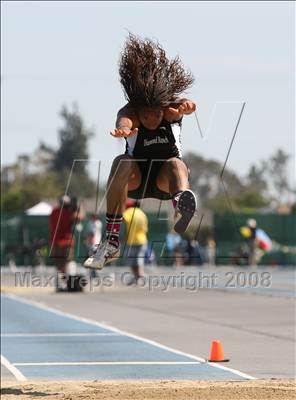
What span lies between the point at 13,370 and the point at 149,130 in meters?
4.47

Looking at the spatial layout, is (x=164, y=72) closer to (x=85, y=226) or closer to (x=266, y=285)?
(x=266, y=285)

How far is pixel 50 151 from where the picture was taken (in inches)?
4045

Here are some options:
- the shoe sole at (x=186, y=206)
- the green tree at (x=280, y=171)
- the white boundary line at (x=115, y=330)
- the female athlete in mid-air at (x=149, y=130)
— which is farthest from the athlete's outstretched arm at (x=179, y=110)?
the green tree at (x=280, y=171)

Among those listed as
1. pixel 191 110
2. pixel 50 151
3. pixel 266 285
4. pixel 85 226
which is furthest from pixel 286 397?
pixel 50 151

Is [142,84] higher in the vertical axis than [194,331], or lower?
higher

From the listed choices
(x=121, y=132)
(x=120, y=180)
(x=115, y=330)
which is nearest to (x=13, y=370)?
(x=120, y=180)

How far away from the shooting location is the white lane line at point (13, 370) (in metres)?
12.7

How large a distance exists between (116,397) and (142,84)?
3.00 m

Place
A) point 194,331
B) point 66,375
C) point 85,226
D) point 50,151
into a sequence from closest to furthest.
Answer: point 66,375
point 194,331
point 85,226
point 50,151

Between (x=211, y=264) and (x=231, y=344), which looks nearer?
(x=231, y=344)

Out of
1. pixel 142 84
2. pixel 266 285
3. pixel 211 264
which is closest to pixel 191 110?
pixel 142 84

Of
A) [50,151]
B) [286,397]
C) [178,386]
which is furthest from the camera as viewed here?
[50,151]

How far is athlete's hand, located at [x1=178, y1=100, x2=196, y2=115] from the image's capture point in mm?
10156

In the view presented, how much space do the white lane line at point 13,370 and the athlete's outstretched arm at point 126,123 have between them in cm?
388
